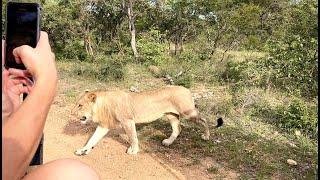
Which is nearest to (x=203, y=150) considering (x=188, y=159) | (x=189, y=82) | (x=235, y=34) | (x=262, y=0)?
(x=188, y=159)

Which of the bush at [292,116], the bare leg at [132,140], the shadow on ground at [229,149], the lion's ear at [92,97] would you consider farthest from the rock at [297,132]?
the lion's ear at [92,97]

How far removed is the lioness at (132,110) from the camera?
Result: 552 centimetres

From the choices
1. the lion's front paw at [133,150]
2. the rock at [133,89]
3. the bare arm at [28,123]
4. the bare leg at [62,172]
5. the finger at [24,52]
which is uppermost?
the finger at [24,52]

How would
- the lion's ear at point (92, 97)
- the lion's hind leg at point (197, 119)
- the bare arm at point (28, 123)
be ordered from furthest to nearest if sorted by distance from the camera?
the lion's hind leg at point (197, 119)
the lion's ear at point (92, 97)
the bare arm at point (28, 123)

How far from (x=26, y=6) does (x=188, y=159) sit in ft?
13.3

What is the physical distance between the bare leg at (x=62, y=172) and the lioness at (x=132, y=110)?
13.3ft

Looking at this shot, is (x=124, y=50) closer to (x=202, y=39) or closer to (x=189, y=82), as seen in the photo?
(x=202, y=39)

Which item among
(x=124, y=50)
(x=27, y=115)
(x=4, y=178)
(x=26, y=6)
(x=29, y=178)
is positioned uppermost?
(x=26, y=6)

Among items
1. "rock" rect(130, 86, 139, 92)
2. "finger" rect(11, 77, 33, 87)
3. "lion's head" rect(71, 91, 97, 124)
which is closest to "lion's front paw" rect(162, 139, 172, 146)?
"lion's head" rect(71, 91, 97, 124)

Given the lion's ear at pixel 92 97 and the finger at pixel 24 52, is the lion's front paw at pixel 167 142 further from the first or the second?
the finger at pixel 24 52

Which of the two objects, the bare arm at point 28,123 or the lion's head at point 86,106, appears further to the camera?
the lion's head at point 86,106

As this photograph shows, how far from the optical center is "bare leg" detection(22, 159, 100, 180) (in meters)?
1.43

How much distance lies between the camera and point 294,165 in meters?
5.20

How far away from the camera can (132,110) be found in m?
5.74
